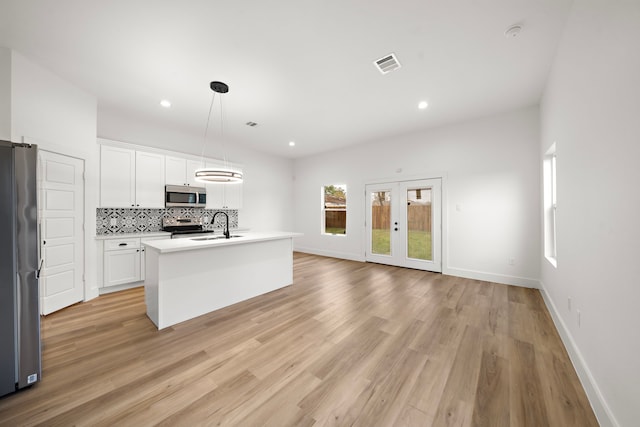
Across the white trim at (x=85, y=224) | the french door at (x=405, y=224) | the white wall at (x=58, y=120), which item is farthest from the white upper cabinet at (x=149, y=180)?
the french door at (x=405, y=224)

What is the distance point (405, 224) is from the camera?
17.1 feet

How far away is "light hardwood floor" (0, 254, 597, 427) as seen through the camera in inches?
57.1

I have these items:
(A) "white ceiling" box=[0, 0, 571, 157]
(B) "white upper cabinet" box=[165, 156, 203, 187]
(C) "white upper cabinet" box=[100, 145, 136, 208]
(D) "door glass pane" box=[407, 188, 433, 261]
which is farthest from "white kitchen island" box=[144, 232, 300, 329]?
(D) "door glass pane" box=[407, 188, 433, 261]

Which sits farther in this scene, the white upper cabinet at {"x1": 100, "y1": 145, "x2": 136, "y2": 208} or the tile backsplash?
the tile backsplash

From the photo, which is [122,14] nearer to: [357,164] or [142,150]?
[142,150]

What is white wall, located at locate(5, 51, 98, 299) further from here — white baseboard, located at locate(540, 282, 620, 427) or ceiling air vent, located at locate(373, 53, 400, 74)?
white baseboard, located at locate(540, 282, 620, 427)

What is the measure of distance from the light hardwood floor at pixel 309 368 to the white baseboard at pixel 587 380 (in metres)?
0.06

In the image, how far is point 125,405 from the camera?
4.95 ft

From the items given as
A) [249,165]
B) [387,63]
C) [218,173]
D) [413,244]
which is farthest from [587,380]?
[249,165]

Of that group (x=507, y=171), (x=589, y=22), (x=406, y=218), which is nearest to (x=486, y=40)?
(x=589, y=22)

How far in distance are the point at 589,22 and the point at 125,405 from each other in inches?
164

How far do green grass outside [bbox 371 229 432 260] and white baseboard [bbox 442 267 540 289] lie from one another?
50 cm

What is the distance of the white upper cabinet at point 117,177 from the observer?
12.2 feet

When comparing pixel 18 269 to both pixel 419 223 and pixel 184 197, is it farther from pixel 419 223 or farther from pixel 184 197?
pixel 419 223
